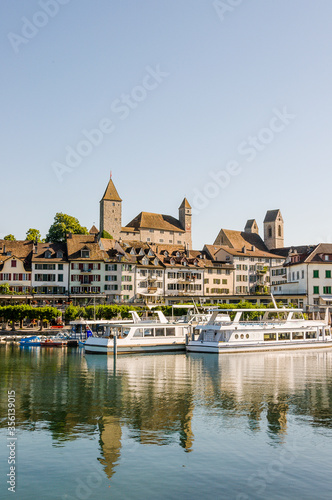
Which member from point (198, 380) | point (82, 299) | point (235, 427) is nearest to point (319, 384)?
point (198, 380)

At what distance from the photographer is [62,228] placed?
122812mm

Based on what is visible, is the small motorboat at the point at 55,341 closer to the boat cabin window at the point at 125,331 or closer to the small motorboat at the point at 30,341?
the small motorboat at the point at 30,341

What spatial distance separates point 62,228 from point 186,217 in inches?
1905

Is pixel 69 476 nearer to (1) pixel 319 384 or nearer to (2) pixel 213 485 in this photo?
(2) pixel 213 485

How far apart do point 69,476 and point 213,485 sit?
17.0ft

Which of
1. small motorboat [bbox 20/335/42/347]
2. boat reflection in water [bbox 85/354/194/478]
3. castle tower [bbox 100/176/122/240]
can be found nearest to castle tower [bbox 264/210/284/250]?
castle tower [bbox 100/176/122/240]

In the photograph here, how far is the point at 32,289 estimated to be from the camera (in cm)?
9944

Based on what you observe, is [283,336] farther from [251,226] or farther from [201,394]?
[251,226]

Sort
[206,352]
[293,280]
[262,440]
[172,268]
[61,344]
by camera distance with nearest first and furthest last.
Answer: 1. [262,440]
2. [206,352]
3. [61,344]
4. [293,280]
5. [172,268]

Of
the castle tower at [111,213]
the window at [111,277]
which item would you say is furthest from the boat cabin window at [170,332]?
the castle tower at [111,213]

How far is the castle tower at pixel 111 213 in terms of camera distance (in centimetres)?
14525

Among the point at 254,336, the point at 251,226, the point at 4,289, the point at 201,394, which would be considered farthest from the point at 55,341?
the point at 251,226

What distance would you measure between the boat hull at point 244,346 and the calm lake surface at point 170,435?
1607cm

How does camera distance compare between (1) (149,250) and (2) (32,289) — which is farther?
(1) (149,250)
